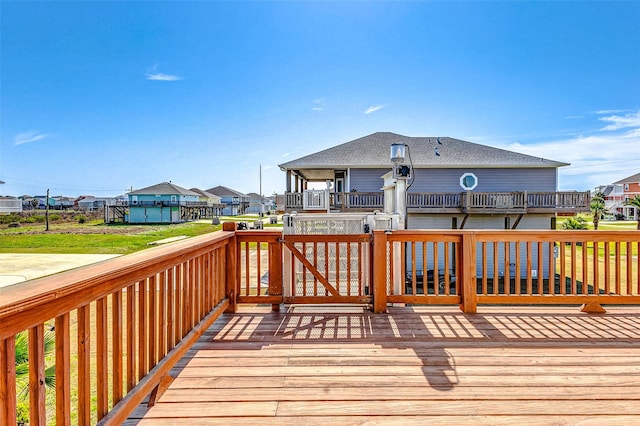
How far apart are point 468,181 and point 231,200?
51.0 m

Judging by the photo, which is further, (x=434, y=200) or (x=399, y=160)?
(x=434, y=200)

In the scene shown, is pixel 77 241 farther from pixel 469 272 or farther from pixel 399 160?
pixel 469 272

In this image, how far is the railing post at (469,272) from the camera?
3.23m

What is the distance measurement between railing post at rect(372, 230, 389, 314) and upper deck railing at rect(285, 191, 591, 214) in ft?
27.2

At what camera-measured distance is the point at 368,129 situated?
16859 mm

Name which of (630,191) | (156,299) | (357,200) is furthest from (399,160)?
(630,191)

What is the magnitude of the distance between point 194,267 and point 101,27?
13090 mm

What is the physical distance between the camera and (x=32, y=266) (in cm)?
959

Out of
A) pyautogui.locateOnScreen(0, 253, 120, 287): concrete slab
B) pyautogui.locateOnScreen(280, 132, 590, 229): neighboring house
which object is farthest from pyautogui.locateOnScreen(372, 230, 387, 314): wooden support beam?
pyautogui.locateOnScreen(280, 132, 590, 229): neighboring house

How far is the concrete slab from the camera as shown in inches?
309

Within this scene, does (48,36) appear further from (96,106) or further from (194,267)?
(194,267)

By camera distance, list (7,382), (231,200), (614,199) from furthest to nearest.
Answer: (231,200)
(614,199)
(7,382)

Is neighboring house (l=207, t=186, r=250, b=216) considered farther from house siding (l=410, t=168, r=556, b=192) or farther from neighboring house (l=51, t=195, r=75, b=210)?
house siding (l=410, t=168, r=556, b=192)

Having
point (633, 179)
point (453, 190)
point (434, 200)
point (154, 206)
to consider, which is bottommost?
point (434, 200)
